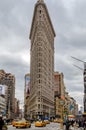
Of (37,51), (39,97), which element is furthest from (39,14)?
(39,97)

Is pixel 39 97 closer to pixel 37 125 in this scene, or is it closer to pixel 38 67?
pixel 38 67

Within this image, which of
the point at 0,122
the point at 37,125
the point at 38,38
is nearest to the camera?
the point at 0,122

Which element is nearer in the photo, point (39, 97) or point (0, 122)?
point (0, 122)

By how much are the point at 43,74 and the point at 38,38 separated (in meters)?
21.0

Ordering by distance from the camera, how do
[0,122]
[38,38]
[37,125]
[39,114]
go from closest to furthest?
[0,122]
[37,125]
[39,114]
[38,38]

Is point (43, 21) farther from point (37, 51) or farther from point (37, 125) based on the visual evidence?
point (37, 125)

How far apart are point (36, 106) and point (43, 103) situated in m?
6.15

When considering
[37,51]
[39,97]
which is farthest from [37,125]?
[37,51]

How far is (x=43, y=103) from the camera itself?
176375 mm

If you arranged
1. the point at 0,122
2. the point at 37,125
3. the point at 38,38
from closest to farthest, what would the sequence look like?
the point at 0,122, the point at 37,125, the point at 38,38

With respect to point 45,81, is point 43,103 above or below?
below

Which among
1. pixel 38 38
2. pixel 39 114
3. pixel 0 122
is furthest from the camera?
pixel 38 38

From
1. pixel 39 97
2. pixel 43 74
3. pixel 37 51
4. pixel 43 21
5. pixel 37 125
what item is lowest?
pixel 37 125

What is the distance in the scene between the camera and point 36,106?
563 ft
